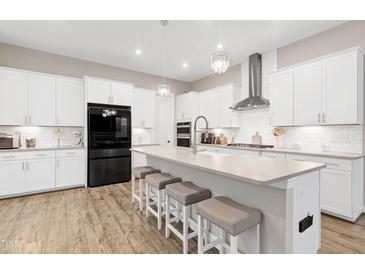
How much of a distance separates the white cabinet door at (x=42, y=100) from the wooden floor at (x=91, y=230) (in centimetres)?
160

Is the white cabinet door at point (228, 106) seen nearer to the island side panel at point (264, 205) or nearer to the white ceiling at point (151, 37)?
the white ceiling at point (151, 37)

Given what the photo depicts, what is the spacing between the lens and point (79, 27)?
3.00 metres

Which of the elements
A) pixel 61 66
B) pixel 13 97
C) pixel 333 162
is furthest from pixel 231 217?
pixel 61 66

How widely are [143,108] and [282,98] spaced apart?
344cm

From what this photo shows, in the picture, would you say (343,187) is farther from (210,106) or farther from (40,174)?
(40,174)

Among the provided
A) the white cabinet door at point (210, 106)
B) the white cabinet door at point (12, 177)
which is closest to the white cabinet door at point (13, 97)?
the white cabinet door at point (12, 177)

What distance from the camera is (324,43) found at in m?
3.13

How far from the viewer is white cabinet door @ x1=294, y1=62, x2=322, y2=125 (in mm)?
2959

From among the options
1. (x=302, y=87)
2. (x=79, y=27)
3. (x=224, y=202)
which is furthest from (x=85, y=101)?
(x=302, y=87)

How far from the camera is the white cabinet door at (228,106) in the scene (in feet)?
15.0

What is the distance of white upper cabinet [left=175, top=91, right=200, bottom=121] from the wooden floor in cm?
317

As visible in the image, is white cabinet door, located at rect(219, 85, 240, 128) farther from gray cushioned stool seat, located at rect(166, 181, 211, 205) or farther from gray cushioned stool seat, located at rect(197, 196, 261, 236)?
gray cushioned stool seat, located at rect(197, 196, 261, 236)
